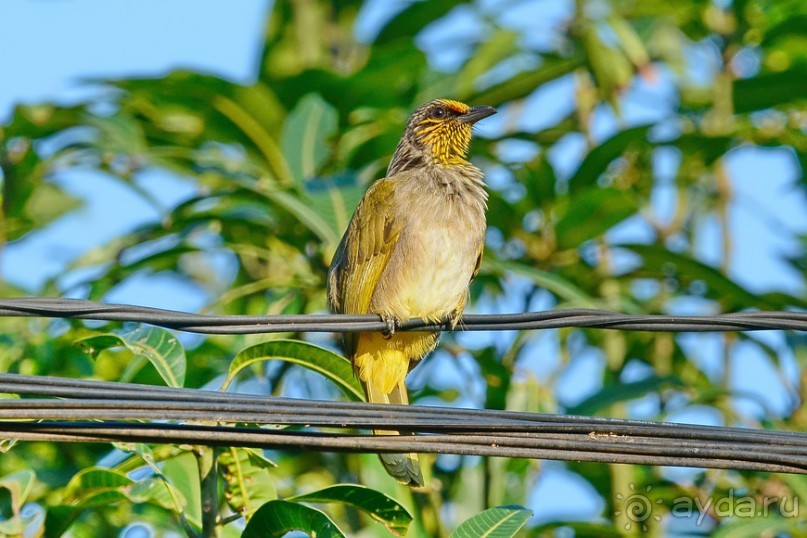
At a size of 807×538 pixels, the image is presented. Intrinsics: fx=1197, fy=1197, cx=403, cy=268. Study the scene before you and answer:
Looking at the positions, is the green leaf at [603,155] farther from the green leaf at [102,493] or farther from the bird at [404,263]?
the green leaf at [102,493]

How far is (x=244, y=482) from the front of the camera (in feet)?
14.3

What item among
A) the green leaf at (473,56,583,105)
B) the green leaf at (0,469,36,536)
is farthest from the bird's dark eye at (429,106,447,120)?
the green leaf at (0,469,36,536)

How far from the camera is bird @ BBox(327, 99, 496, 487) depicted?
5258 mm

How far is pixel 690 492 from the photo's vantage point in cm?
638

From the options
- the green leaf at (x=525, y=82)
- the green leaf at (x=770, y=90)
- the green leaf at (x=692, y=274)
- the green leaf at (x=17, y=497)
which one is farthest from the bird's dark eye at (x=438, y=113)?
the green leaf at (x=17, y=497)

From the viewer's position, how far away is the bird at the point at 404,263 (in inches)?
207

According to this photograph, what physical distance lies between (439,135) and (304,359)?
197 cm

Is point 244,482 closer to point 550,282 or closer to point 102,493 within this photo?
point 102,493

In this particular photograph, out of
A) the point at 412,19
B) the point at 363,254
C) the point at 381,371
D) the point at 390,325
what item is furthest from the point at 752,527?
the point at 412,19

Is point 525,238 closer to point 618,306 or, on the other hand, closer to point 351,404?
point 618,306

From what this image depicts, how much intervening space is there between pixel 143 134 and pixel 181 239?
1.12 meters

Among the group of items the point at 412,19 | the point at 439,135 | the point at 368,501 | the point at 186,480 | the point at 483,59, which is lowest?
the point at 368,501

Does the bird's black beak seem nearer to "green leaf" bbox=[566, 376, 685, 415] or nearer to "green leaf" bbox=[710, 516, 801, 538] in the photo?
"green leaf" bbox=[566, 376, 685, 415]

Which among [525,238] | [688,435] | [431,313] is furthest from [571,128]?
[688,435]
